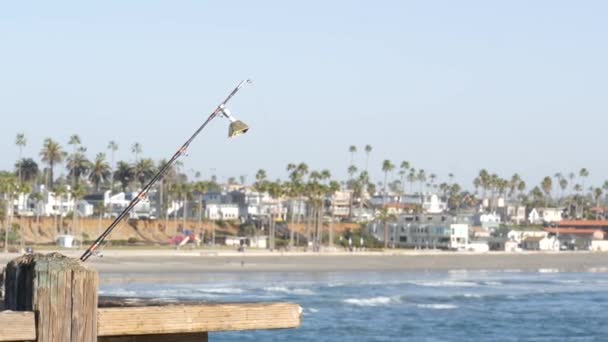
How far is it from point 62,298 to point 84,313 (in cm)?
10

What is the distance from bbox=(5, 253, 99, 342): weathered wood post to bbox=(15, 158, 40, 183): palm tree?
453 ft

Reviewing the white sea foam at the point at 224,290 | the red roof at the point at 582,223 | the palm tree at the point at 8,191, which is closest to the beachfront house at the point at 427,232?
the red roof at the point at 582,223

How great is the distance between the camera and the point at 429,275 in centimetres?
8362

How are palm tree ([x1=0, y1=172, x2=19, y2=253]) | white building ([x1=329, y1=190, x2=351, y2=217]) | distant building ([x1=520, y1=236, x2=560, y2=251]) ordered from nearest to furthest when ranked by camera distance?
palm tree ([x1=0, y1=172, x2=19, y2=253]) → distant building ([x1=520, y1=236, x2=560, y2=251]) → white building ([x1=329, y1=190, x2=351, y2=217])

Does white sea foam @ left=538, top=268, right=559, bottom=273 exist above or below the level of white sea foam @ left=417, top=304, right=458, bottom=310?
above

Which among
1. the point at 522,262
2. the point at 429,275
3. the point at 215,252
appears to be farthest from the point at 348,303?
the point at 522,262

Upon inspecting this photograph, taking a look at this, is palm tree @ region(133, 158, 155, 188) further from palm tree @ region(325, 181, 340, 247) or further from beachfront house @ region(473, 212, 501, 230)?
beachfront house @ region(473, 212, 501, 230)

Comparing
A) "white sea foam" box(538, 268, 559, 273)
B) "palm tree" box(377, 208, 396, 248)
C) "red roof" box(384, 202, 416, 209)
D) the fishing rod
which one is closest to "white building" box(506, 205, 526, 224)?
"red roof" box(384, 202, 416, 209)

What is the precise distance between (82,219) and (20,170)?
25531 millimetres

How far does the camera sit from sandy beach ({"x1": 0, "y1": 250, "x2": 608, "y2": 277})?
81.1m

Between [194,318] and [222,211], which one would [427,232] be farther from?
[194,318]

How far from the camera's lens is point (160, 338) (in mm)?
5141

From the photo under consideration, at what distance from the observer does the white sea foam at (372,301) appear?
54047mm

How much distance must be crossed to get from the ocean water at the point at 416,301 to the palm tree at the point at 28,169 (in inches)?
2558
